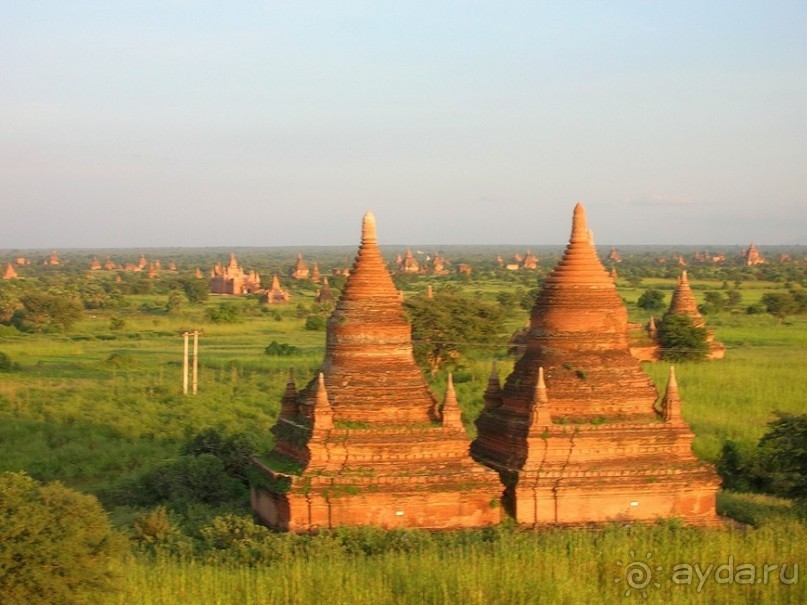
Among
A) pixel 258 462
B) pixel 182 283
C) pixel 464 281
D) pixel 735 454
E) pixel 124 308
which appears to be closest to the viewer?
pixel 258 462

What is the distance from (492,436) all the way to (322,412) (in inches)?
127

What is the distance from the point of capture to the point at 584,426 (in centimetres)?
1650

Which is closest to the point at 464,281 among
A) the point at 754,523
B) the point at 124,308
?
the point at 124,308

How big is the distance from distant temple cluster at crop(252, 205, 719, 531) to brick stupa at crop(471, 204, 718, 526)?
0.07 ft

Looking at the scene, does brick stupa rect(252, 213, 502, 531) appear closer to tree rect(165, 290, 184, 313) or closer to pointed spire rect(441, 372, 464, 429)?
pointed spire rect(441, 372, 464, 429)

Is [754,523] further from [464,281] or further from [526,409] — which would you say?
[464,281]

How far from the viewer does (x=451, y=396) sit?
16.1 metres

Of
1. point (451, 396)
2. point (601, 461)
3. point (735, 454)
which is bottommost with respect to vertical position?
point (735, 454)

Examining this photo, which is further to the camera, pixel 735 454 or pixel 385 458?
pixel 735 454

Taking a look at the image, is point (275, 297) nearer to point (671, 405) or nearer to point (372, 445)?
point (671, 405)

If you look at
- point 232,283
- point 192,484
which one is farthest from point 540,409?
point 232,283

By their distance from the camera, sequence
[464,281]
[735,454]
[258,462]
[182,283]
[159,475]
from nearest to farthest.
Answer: [258,462], [159,475], [735,454], [182,283], [464,281]

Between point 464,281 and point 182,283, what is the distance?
3416 centimetres

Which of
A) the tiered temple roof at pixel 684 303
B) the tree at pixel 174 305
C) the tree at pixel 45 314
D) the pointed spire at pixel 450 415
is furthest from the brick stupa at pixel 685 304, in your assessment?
the tree at pixel 174 305
